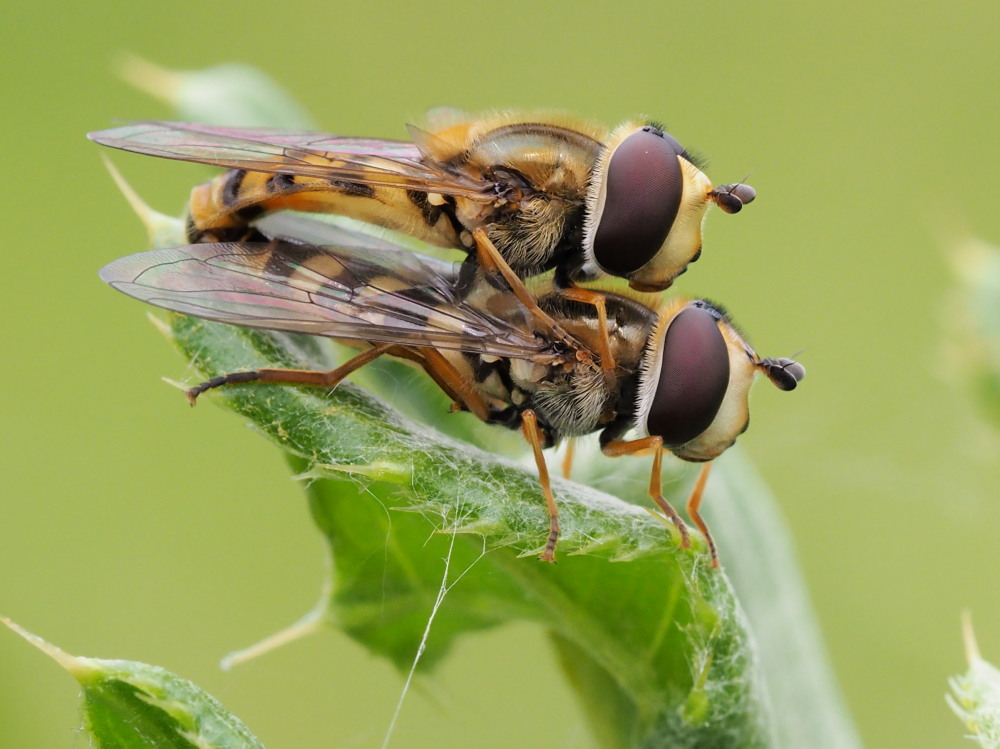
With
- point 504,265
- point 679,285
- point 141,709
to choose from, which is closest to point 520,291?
point 504,265

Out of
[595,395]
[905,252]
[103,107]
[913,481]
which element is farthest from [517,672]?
[103,107]

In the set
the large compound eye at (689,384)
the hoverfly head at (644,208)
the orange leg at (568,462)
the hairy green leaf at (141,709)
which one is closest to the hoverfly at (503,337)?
the large compound eye at (689,384)

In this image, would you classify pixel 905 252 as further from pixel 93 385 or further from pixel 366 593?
pixel 366 593

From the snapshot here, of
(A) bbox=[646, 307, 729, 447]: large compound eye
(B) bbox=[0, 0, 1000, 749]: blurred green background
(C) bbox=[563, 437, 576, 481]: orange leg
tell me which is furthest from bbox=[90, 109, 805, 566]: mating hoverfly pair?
(B) bbox=[0, 0, 1000, 749]: blurred green background

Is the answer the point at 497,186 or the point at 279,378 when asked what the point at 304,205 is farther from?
the point at 279,378

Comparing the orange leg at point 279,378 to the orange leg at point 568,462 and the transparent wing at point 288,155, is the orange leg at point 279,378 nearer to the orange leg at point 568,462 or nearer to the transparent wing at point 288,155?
the transparent wing at point 288,155
